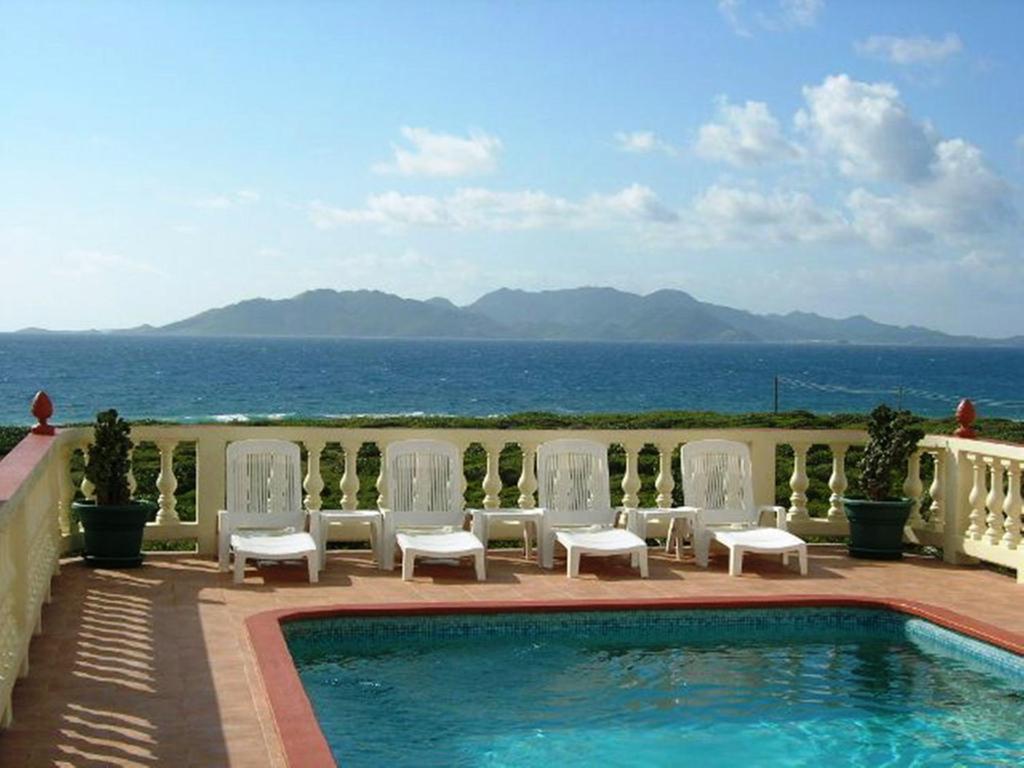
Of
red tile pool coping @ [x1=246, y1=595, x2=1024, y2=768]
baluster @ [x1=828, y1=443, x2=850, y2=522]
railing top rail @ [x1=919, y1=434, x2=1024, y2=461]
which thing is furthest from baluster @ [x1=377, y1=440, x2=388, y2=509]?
railing top rail @ [x1=919, y1=434, x2=1024, y2=461]

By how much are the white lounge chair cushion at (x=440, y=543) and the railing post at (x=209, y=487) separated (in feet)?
5.61

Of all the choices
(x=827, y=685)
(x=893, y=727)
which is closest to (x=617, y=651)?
(x=827, y=685)

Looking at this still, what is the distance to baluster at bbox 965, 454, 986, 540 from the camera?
1127cm

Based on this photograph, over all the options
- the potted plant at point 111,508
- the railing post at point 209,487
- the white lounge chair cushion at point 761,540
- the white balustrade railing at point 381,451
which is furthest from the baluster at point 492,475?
the potted plant at point 111,508

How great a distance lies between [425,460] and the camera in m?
11.0

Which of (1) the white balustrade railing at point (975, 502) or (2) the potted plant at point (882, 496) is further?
(2) the potted plant at point (882, 496)

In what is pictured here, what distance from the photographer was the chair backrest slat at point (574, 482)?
36.6 ft

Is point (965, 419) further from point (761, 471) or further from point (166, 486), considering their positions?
point (166, 486)

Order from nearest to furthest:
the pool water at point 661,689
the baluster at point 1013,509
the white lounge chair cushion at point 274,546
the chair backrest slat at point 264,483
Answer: the pool water at point 661,689, the white lounge chair cushion at point 274,546, the baluster at point 1013,509, the chair backrest slat at point 264,483

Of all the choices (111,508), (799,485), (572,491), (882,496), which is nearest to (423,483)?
(572,491)

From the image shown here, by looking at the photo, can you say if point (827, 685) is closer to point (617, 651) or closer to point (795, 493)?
point (617, 651)

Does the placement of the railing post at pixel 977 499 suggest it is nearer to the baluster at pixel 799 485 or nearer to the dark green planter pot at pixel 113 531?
the baluster at pixel 799 485

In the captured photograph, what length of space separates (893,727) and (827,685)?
0.83m

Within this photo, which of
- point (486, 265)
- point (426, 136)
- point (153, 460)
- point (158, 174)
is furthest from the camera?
point (486, 265)
